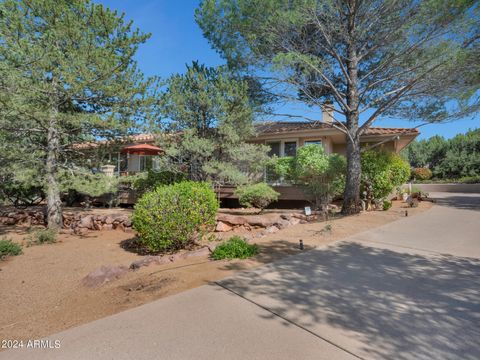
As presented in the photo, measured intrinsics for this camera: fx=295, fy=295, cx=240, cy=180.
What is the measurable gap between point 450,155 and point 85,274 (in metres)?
36.9

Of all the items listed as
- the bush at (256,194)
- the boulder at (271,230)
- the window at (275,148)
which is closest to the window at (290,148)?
the window at (275,148)

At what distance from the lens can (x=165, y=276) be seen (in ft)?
15.1

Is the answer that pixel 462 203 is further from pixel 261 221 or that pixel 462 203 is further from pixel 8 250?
pixel 8 250

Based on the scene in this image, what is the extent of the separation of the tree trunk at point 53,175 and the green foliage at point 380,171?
1066cm

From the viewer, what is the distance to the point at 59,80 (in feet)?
29.1

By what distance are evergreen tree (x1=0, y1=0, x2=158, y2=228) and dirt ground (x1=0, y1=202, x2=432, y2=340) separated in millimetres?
3440

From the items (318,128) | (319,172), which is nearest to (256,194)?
(319,172)

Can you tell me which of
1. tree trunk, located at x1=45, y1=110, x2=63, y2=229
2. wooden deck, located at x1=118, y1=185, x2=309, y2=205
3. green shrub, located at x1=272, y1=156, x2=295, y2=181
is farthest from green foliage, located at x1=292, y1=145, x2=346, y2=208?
tree trunk, located at x1=45, y1=110, x2=63, y2=229

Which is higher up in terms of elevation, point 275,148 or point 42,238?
point 275,148

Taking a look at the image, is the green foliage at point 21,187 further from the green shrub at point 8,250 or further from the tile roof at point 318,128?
the tile roof at point 318,128

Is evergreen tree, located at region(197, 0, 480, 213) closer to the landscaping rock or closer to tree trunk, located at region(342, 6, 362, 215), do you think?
tree trunk, located at region(342, 6, 362, 215)

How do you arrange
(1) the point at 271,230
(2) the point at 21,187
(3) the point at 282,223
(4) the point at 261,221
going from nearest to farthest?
Result: (1) the point at 271,230 → (3) the point at 282,223 → (4) the point at 261,221 → (2) the point at 21,187

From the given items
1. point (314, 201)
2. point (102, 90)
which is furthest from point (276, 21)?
point (314, 201)

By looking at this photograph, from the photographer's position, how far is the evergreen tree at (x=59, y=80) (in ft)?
26.3
